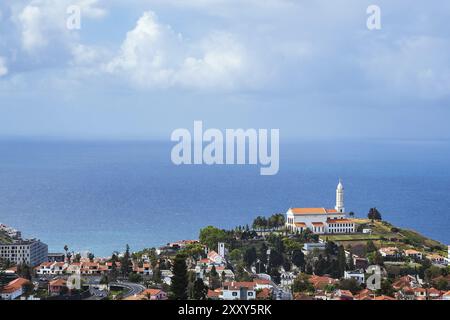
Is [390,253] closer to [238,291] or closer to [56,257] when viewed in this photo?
[238,291]

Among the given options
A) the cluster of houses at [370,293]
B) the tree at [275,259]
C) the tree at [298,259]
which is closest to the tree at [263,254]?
→ the tree at [275,259]

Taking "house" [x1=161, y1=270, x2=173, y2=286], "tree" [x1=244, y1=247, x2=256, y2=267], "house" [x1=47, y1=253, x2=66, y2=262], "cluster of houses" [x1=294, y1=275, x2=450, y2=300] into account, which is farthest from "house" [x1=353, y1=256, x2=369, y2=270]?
"house" [x1=47, y1=253, x2=66, y2=262]

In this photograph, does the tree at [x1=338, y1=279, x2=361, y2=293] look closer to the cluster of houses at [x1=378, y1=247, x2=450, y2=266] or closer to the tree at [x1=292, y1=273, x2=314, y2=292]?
the tree at [x1=292, y1=273, x2=314, y2=292]

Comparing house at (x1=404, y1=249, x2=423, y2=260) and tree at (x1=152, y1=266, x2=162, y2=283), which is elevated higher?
house at (x1=404, y1=249, x2=423, y2=260)

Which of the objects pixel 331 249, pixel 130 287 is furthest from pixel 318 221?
pixel 130 287

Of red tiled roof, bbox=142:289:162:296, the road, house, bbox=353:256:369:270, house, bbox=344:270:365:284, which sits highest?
house, bbox=353:256:369:270
